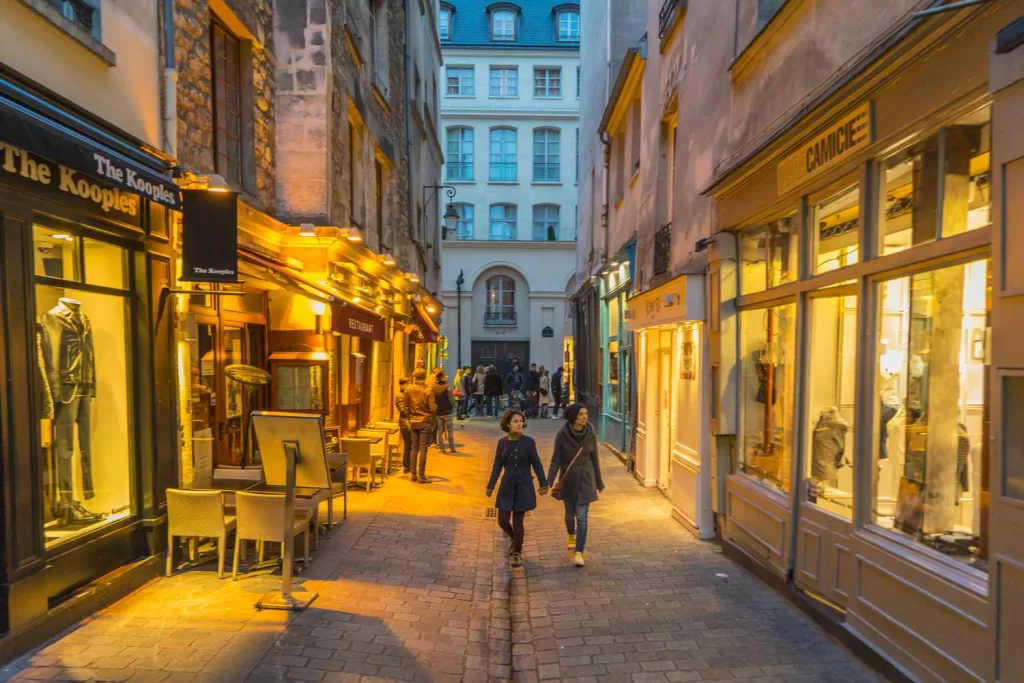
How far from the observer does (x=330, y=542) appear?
265 inches

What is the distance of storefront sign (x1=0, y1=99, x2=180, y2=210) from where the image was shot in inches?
146

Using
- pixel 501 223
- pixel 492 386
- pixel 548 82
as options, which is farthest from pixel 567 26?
pixel 492 386

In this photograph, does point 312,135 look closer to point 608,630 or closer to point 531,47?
point 608,630

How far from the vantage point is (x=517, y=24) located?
3394cm

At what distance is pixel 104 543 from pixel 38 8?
13.0 feet

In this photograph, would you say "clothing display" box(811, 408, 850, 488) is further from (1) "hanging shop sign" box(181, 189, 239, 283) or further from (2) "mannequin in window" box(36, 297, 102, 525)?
(2) "mannequin in window" box(36, 297, 102, 525)

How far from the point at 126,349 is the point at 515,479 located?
377 cm

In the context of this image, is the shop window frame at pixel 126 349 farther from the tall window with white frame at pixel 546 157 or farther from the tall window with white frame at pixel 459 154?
the tall window with white frame at pixel 546 157

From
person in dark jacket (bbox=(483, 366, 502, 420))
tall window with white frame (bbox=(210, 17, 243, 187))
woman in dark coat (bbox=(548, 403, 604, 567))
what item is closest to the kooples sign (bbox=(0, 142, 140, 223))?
tall window with white frame (bbox=(210, 17, 243, 187))

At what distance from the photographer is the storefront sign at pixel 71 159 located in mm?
3715

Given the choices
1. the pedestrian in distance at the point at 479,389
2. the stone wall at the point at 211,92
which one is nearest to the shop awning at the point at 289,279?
the stone wall at the point at 211,92

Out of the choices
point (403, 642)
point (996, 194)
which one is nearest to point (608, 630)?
point (403, 642)

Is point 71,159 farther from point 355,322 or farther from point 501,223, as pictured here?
point 501,223

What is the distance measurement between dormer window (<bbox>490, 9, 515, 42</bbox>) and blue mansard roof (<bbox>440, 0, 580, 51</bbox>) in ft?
0.63
